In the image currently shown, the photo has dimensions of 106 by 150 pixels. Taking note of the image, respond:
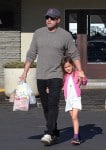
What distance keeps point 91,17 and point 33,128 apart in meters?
8.02

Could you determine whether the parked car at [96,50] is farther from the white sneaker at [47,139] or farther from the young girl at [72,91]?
the white sneaker at [47,139]

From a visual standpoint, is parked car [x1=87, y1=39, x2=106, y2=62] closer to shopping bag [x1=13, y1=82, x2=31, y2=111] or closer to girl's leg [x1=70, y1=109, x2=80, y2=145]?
shopping bag [x1=13, y1=82, x2=31, y2=111]

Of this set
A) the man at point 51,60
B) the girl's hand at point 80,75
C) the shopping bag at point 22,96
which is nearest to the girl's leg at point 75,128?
the man at point 51,60

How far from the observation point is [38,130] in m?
9.84

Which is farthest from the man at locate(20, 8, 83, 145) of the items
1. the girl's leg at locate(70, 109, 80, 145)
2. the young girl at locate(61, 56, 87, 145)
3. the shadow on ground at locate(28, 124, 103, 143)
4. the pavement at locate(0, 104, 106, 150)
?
the shadow on ground at locate(28, 124, 103, 143)

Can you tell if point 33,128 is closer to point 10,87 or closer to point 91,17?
point 10,87

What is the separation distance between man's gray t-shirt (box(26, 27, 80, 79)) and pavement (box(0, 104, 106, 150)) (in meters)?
1.10

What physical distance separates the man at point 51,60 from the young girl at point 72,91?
165mm

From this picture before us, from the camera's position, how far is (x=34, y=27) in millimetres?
17406

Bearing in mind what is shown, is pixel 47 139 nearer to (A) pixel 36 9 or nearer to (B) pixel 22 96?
(B) pixel 22 96

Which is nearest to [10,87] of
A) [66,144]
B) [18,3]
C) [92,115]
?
[92,115]

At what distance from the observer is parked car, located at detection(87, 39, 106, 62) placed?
17.5m

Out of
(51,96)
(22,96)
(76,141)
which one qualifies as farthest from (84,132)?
(51,96)

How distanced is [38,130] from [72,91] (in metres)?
1.49
